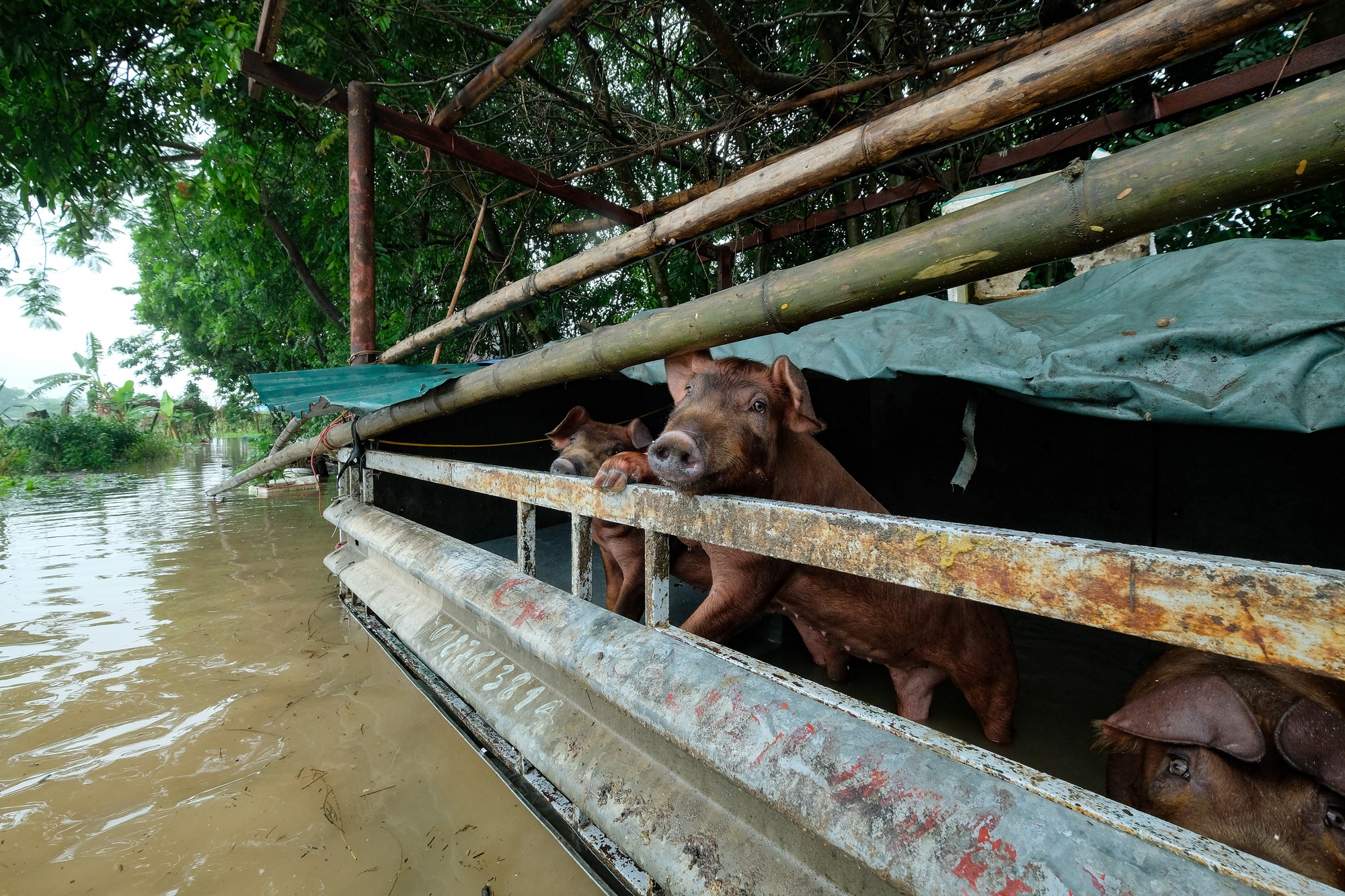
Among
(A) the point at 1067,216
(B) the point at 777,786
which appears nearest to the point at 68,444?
(B) the point at 777,786

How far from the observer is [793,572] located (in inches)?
93.3

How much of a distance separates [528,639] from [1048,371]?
231 centimetres

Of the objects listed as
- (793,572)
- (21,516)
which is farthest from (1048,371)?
(21,516)

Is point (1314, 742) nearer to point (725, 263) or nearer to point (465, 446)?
point (465, 446)

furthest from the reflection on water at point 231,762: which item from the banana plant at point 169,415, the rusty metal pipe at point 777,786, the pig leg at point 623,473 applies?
the banana plant at point 169,415

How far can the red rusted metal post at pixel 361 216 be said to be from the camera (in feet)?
15.8

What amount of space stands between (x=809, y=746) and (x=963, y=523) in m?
1.43

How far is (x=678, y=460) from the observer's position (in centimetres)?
182

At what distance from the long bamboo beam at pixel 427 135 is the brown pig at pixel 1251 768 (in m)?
6.52

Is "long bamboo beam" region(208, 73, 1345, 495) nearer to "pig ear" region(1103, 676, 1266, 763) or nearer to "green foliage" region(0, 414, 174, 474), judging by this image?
"pig ear" region(1103, 676, 1266, 763)

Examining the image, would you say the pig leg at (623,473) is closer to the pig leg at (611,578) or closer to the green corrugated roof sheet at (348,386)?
the pig leg at (611,578)

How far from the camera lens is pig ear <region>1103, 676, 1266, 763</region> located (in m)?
1.38

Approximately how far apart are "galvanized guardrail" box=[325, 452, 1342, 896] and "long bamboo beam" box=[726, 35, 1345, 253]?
9.14 feet

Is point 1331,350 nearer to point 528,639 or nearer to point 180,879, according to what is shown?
point 528,639
